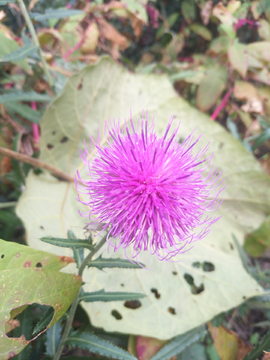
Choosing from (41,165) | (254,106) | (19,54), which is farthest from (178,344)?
(254,106)

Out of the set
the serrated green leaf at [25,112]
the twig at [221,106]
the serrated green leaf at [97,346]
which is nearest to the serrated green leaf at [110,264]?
the serrated green leaf at [97,346]

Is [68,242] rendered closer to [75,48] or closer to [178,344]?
[178,344]

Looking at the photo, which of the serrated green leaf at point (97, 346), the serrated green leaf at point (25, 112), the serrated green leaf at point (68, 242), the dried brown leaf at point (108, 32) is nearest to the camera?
the serrated green leaf at point (68, 242)

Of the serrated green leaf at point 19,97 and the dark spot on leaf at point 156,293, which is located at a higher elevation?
the serrated green leaf at point 19,97

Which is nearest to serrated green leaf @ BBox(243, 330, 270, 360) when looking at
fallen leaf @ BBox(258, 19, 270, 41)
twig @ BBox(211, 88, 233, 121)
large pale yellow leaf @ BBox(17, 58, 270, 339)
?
large pale yellow leaf @ BBox(17, 58, 270, 339)

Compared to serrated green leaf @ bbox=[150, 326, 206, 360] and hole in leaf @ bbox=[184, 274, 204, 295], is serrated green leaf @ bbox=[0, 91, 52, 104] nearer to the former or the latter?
hole in leaf @ bbox=[184, 274, 204, 295]

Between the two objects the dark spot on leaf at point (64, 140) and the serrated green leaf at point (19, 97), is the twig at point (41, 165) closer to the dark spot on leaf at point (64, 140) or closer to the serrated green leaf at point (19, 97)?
the dark spot on leaf at point (64, 140)

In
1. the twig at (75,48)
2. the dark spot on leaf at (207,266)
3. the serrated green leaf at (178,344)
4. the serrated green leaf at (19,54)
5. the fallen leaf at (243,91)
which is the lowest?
the serrated green leaf at (178,344)

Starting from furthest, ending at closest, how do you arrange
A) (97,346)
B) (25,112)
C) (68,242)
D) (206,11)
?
(206,11) < (25,112) < (97,346) < (68,242)
